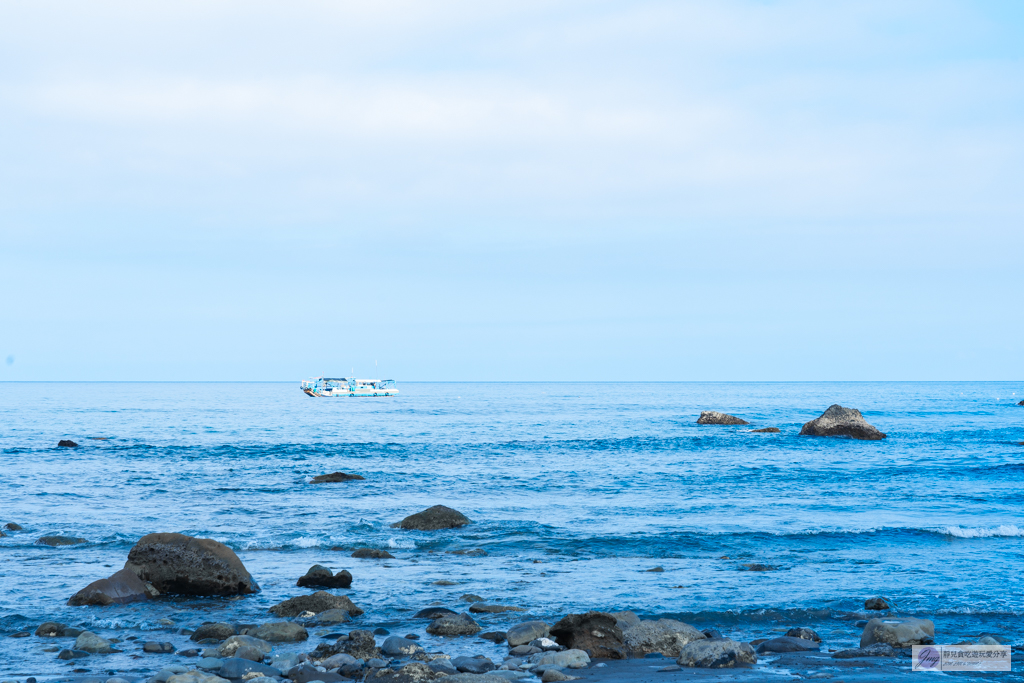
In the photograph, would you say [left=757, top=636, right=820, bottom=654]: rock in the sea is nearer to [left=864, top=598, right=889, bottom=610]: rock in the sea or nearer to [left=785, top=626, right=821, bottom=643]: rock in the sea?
[left=785, top=626, right=821, bottom=643]: rock in the sea

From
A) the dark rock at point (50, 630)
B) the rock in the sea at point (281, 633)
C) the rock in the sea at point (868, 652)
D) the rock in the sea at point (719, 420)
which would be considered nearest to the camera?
the rock in the sea at point (868, 652)

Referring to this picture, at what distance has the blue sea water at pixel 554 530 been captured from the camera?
12781 millimetres

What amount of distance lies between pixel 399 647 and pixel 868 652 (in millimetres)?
6295

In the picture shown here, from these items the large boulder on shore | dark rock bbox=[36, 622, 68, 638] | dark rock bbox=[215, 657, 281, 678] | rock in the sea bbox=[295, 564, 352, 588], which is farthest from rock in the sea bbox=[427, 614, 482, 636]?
dark rock bbox=[36, 622, 68, 638]

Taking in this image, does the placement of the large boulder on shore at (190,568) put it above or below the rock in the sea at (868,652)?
below

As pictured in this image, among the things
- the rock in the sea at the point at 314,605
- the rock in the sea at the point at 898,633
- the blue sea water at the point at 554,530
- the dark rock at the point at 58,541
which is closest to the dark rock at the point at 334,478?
the blue sea water at the point at 554,530

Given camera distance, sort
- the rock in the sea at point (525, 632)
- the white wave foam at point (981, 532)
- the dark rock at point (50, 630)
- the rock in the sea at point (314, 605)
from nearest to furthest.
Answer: the rock in the sea at point (525, 632), the dark rock at point (50, 630), the rock in the sea at point (314, 605), the white wave foam at point (981, 532)

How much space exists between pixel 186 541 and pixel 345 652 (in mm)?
5547

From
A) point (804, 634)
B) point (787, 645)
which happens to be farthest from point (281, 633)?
point (804, 634)

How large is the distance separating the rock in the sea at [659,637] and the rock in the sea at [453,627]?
7.64 ft

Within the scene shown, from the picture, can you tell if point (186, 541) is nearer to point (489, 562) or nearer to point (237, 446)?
point (489, 562)

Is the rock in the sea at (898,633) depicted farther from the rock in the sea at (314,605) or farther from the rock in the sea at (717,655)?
the rock in the sea at (314,605)

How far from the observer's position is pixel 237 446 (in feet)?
156

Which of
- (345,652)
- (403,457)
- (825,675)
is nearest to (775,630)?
(825,675)
